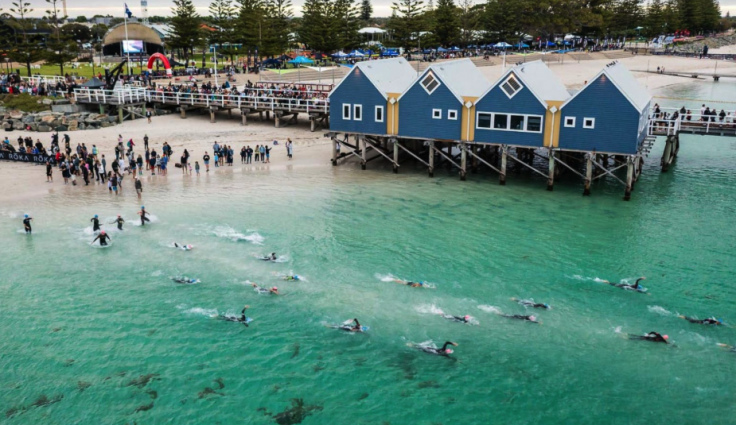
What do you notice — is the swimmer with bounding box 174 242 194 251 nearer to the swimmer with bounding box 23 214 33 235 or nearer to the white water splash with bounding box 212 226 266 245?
the white water splash with bounding box 212 226 266 245

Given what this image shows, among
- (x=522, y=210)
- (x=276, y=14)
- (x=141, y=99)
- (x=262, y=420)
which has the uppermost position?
(x=276, y=14)

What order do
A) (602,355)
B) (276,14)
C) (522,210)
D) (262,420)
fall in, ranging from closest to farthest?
(262,420) < (602,355) < (522,210) < (276,14)

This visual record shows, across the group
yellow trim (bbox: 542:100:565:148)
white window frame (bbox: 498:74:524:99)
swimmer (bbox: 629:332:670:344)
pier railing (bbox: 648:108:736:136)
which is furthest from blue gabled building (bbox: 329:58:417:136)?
swimmer (bbox: 629:332:670:344)

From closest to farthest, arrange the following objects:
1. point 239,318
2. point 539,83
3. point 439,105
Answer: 1. point 239,318
2. point 539,83
3. point 439,105

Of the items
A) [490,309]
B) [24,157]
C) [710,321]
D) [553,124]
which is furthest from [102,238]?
[553,124]

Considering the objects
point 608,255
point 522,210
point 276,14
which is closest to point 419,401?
point 608,255

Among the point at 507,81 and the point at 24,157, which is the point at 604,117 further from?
the point at 24,157

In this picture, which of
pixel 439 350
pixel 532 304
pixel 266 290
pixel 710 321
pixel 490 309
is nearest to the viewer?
pixel 439 350

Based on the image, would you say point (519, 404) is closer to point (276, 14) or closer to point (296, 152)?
point (296, 152)
